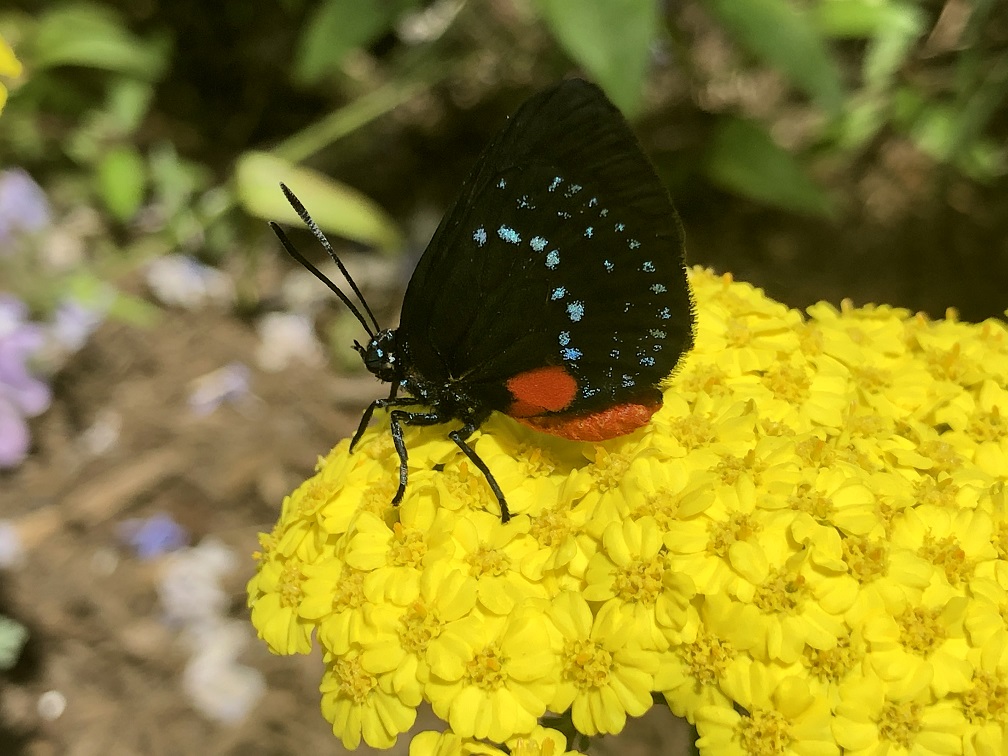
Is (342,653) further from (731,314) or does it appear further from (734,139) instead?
(734,139)

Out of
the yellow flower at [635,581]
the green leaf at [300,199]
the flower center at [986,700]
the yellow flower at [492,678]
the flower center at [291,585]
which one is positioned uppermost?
the yellow flower at [635,581]

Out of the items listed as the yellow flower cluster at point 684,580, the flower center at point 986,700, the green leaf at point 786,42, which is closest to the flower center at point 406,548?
the yellow flower cluster at point 684,580

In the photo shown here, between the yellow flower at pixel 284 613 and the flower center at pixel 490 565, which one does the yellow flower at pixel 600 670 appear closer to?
the flower center at pixel 490 565

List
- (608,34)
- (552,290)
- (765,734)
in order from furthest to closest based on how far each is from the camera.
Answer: (608,34), (552,290), (765,734)

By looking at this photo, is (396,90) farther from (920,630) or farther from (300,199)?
(920,630)

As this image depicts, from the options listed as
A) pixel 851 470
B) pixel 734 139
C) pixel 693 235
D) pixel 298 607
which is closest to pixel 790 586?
pixel 851 470

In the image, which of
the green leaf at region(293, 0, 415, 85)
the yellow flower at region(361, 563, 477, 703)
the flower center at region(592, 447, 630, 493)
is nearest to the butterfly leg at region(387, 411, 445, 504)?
the yellow flower at region(361, 563, 477, 703)

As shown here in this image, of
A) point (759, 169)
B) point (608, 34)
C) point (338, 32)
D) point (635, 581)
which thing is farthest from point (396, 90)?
point (635, 581)
